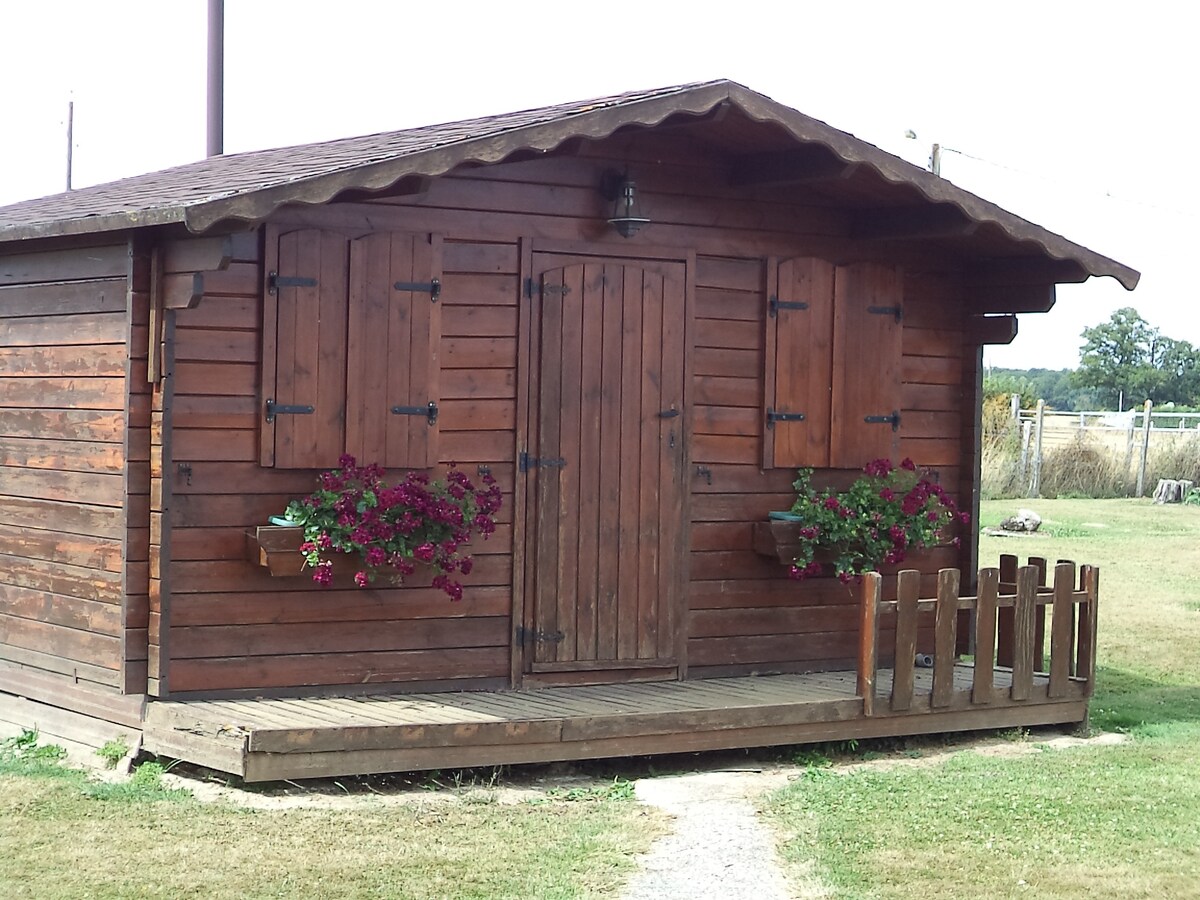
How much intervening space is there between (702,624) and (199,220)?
366 centimetres

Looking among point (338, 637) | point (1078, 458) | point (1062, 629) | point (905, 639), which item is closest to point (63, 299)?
point (338, 637)

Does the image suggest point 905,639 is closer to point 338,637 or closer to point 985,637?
point 985,637

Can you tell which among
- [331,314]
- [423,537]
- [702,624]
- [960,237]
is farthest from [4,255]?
[960,237]

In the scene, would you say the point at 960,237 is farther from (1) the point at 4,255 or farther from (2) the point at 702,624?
(1) the point at 4,255

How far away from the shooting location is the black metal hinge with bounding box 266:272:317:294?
24.9ft

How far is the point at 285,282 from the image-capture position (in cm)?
762

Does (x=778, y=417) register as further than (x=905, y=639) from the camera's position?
Yes

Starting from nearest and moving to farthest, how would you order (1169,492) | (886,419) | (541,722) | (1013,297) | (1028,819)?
(1028,819) → (541,722) → (886,419) → (1013,297) → (1169,492)

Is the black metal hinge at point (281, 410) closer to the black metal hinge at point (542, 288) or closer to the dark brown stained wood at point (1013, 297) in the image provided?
the black metal hinge at point (542, 288)

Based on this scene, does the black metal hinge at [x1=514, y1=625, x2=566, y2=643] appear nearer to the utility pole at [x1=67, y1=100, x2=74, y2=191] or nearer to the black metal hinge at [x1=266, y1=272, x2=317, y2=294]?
the black metal hinge at [x1=266, y1=272, x2=317, y2=294]

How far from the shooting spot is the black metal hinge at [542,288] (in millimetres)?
8266

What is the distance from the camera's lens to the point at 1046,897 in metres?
5.57

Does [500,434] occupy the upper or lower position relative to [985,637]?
upper

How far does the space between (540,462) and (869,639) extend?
73.7 inches
